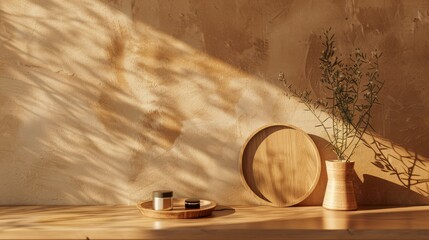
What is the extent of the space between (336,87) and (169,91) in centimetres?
69

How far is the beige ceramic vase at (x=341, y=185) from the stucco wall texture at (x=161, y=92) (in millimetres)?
137

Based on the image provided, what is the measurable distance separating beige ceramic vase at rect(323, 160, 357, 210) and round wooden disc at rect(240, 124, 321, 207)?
0.14m

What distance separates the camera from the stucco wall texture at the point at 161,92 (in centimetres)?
196

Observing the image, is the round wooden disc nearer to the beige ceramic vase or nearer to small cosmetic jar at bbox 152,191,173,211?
the beige ceramic vase

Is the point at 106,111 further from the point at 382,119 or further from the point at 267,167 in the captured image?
the point at 382,119

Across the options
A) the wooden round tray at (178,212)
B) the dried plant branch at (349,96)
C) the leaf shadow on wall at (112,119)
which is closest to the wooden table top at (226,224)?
the wooden round tray at (178,212)

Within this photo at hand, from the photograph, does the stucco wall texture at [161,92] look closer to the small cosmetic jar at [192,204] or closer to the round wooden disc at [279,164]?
the round wooden disc at [279,164]

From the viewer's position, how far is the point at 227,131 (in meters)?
1.99

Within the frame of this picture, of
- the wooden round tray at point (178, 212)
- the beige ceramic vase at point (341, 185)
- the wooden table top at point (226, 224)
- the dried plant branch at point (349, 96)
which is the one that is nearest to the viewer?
the wooden table top at point (226, 224)

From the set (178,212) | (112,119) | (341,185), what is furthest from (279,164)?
(112,119)

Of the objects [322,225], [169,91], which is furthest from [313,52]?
[322,225]

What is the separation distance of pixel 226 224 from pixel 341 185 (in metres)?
0.51

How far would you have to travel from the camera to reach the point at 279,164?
197 cm

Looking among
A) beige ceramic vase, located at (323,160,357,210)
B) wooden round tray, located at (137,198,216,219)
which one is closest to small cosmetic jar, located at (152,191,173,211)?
wooden round tray, located at (137,198,216,219)
